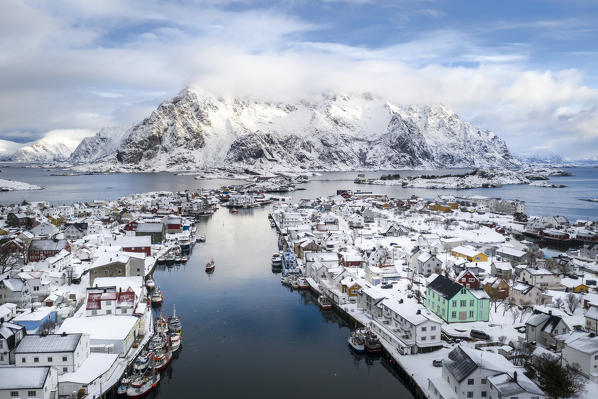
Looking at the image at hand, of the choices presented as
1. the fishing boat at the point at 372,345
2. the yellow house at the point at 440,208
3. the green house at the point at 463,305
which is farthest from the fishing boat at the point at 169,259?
Answer: the yellow house at the point at 440,208

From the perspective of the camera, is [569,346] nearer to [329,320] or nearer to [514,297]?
[514,297]

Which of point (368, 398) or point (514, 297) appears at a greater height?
point (514, 297)

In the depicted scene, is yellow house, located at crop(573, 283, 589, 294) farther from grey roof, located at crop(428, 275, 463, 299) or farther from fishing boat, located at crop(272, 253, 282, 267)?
fishing boat, located at crop(272, 253, 282, 267)

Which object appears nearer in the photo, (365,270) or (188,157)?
(365,270)

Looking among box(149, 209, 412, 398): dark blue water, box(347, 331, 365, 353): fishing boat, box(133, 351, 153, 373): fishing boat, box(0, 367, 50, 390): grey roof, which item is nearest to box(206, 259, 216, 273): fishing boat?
box(149, 209, 412, 398): dark blue water

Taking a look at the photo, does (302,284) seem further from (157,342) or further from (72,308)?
(72,308)

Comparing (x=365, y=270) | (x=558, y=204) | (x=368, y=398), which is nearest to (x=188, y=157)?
(x=558, y=204)

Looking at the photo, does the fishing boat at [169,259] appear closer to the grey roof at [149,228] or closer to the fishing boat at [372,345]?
the grey roof at [149,228]
